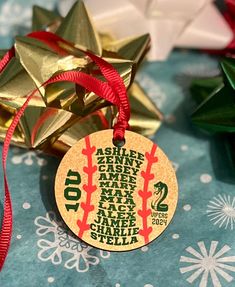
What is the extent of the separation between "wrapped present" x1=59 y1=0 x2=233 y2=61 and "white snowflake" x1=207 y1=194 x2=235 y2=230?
0.76ft

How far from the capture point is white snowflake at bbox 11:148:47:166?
592 millimetres

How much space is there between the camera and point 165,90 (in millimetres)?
680

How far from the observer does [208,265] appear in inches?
19.9

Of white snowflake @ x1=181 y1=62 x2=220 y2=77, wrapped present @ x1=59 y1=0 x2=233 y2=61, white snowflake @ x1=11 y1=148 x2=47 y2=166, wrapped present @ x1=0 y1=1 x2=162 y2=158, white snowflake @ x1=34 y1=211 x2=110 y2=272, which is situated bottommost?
white snowflake @ x1=34 y1=211 x2=110 y2=272

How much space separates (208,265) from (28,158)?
0.23 meters

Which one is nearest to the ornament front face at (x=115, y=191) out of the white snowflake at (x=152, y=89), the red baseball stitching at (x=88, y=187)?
the red baseball stitching at (x=88, y=187)

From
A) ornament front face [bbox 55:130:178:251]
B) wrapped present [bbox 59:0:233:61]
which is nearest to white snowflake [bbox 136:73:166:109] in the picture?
wrapped present [bbox 59:0:233:61]

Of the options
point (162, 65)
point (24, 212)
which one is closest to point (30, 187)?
point (24, 212)

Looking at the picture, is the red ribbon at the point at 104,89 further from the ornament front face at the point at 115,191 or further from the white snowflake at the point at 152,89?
the white snowflake at the point at 152,89

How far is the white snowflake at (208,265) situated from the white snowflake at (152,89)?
0.21 m

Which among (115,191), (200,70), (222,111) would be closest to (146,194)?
(115,191)

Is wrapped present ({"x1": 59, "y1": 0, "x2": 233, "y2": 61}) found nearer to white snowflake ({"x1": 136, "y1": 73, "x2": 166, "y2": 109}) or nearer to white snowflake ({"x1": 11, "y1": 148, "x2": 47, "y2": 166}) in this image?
white snowflake ({"x1": 136, "y1": 73, "x2": 166, "y2": 109})

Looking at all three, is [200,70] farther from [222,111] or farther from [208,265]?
[208,265]

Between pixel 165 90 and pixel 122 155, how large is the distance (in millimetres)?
182
